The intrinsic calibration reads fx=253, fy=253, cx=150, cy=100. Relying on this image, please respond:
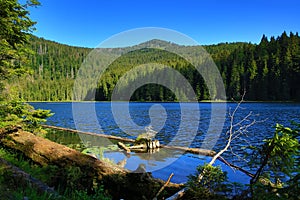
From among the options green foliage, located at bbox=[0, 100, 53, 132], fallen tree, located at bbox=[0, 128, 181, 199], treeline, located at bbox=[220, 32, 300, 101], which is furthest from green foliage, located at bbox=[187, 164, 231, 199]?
treeline, located at bbox=[220, 32, 300, 101]

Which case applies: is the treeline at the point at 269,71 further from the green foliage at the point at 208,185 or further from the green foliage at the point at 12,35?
the green foliage at the point at 208,185

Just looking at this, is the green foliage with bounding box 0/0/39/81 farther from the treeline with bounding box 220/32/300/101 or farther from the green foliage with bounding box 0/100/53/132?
the treeline with bounding box 220/32/300/101

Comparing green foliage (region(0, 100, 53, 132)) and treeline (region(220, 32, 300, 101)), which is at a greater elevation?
treeline (region(220, 32, 300, 101))

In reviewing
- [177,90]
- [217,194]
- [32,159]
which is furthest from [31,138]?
[177,90]

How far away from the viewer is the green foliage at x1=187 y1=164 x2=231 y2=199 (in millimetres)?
5312

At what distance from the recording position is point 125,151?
57.5ft

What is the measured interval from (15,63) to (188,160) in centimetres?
1028

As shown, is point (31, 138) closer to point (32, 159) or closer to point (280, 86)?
point (32, 159)

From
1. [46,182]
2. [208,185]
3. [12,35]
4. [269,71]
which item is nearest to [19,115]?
[12,35]

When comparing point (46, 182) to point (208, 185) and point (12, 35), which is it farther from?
point (12, 35)

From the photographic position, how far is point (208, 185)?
5602 millimetres

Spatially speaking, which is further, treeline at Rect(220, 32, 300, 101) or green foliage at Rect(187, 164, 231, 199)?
treeline at Rect(220, 32, 300, 101)

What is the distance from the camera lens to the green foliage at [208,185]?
5312mm

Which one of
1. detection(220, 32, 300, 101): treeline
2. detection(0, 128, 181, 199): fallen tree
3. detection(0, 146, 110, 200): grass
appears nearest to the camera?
detection(0, 146, 110, 200): grass
